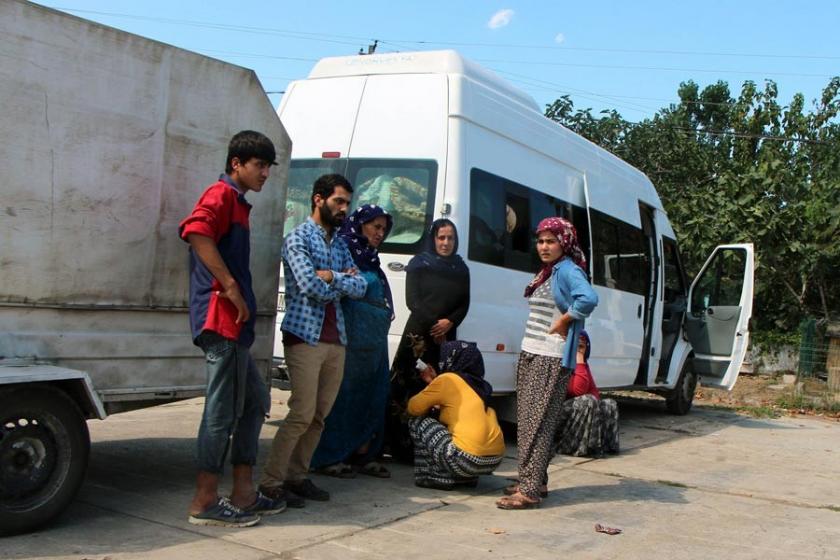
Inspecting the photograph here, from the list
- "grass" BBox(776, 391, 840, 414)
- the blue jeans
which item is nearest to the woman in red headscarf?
the blue jeans

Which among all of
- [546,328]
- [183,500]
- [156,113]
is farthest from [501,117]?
[183,500]

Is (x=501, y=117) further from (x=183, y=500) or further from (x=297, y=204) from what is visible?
(x=183, y=500)

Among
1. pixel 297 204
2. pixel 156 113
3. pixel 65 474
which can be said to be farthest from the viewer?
pixel 297 204

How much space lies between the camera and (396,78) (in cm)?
705

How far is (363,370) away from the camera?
5934mm

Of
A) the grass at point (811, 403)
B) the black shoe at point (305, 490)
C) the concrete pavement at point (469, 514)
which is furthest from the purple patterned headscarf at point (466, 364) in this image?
the grass at point (811, 403)

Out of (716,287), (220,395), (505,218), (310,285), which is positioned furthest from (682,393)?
(220,395)

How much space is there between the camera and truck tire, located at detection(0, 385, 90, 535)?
406 cm

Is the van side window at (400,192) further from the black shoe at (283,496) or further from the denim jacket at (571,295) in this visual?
the black shoe at (283,496)

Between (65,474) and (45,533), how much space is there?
28 cm

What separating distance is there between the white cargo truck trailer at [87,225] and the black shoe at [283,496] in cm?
69

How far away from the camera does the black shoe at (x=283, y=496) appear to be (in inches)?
196

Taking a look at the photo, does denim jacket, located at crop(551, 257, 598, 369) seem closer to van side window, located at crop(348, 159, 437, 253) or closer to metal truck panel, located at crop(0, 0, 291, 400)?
van side window, located at crop(348, 159, 437, 253)

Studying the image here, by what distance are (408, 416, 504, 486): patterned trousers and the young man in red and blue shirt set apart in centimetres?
145
